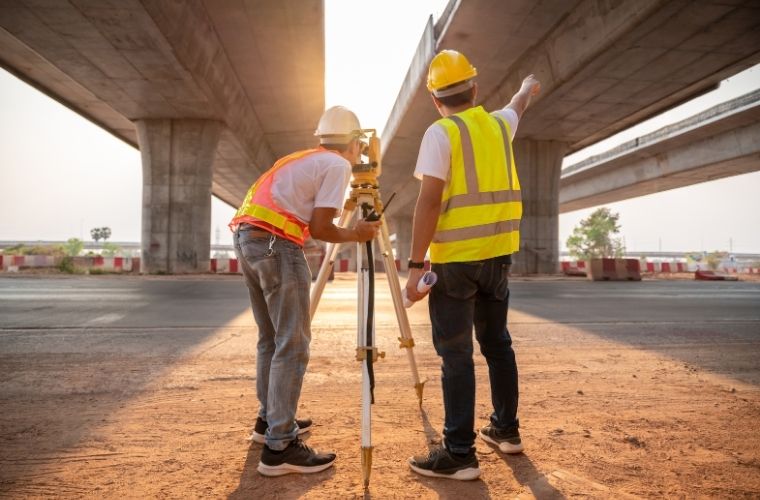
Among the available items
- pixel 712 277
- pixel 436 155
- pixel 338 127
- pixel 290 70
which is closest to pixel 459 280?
pixel 436 155

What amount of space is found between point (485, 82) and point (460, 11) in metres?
5.26

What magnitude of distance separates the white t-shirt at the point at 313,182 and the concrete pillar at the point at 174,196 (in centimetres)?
2084

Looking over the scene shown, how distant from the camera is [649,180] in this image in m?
32.9

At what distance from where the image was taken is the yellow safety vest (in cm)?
250

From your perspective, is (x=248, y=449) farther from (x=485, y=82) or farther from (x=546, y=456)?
(x=485, y=82)

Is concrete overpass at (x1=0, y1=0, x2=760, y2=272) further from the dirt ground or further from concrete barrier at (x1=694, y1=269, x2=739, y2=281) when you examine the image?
the dirt ground

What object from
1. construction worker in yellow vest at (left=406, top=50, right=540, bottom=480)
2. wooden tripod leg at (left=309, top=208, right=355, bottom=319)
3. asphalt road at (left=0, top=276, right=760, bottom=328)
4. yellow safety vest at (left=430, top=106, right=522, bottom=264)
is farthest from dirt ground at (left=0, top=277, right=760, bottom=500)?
asphalt road at (left=0, top=276, right=760, bottom=328)

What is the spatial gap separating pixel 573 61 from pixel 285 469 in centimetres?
1615

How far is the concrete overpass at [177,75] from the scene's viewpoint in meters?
14.2

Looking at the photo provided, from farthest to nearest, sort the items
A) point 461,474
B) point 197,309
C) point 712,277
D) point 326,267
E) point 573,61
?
1. point 712,277
2. point 573,61
3. point 197,309
4. point 326,267
5. point 461,474

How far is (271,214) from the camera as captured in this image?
2535 millimetres

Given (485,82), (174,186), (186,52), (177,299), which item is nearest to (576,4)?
(485,82)

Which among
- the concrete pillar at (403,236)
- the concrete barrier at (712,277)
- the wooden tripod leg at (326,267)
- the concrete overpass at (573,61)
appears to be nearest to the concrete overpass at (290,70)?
the concrete overpass at (573,61)

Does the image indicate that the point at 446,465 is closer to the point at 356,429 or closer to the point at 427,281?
the point at 356,429
